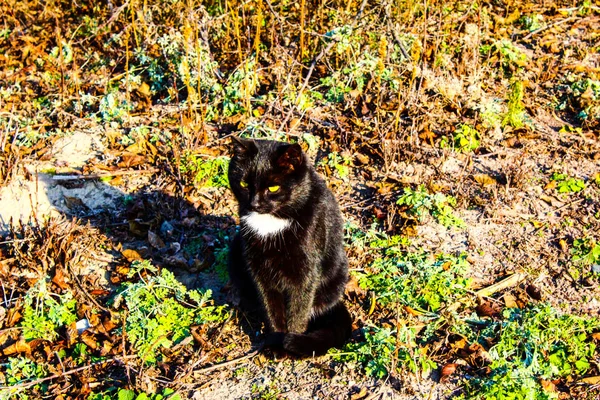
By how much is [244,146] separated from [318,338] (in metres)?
1.27

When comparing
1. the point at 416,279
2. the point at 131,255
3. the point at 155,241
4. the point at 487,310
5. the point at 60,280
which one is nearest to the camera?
the point at 487,310

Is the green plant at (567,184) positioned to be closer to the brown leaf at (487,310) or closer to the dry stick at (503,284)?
the dry stick at (503,284)

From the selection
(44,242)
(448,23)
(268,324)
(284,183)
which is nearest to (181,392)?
(268,324)

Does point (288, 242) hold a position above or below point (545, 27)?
below

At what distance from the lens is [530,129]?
5.54 metres

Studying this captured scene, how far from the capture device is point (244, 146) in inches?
141

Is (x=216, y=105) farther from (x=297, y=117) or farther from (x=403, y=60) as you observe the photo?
(x=403, y=60)

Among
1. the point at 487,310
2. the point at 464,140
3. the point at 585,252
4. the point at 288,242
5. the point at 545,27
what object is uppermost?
the point at 545,27

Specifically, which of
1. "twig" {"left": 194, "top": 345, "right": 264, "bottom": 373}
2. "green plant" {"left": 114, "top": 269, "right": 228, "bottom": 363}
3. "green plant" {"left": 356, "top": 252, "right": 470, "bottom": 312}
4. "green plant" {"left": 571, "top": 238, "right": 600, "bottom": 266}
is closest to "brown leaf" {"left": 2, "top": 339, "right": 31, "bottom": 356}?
"green plant" {"left": 114, "top": 269, "right": 228, "bottom": 363}

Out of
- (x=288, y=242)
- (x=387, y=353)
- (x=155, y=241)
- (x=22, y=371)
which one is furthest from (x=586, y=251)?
(x=22, y=371)

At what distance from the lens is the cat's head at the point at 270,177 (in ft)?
11.5

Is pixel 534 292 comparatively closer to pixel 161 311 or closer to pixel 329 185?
pixel 329 185

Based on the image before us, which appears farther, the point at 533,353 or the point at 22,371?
the point at 22,371

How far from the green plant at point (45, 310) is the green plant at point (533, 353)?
8.96 ft
